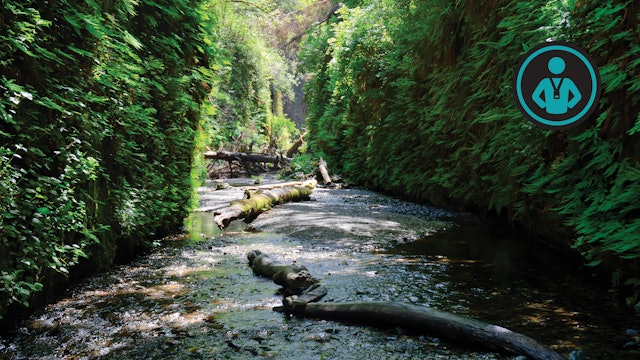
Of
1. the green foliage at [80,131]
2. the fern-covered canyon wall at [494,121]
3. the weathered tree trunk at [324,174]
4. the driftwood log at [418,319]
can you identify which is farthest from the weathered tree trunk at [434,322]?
the weathered tree trunk at [324,174]

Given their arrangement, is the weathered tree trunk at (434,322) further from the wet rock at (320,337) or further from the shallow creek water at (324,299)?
the wet rock at (320,337)

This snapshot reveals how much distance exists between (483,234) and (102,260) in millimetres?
5893

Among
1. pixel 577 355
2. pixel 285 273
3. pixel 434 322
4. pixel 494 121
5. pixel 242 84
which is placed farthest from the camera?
pixel 242 84

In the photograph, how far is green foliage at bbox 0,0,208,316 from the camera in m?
3.00

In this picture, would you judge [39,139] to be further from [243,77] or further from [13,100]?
[243,77]

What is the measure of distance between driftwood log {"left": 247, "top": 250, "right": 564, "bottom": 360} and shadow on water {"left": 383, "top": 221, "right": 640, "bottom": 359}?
0.36 m

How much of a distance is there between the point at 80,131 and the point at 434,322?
3.61 m

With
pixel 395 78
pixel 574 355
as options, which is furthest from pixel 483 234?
pixel 395 78

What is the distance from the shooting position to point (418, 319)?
122 inches

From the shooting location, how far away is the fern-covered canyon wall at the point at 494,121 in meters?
3.58

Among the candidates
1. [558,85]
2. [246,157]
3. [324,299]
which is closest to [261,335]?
[324,299]

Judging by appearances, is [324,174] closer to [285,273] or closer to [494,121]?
[494,121]

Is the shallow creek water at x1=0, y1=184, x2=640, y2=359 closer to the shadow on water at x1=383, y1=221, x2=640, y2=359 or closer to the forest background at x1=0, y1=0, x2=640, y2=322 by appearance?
the shadow on water at x1=383, y1=221, x2=640, y2=359

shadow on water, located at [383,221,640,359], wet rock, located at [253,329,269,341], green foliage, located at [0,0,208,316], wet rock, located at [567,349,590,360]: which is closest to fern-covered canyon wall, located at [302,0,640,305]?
shadow on water, located at [383,221,640,359]
